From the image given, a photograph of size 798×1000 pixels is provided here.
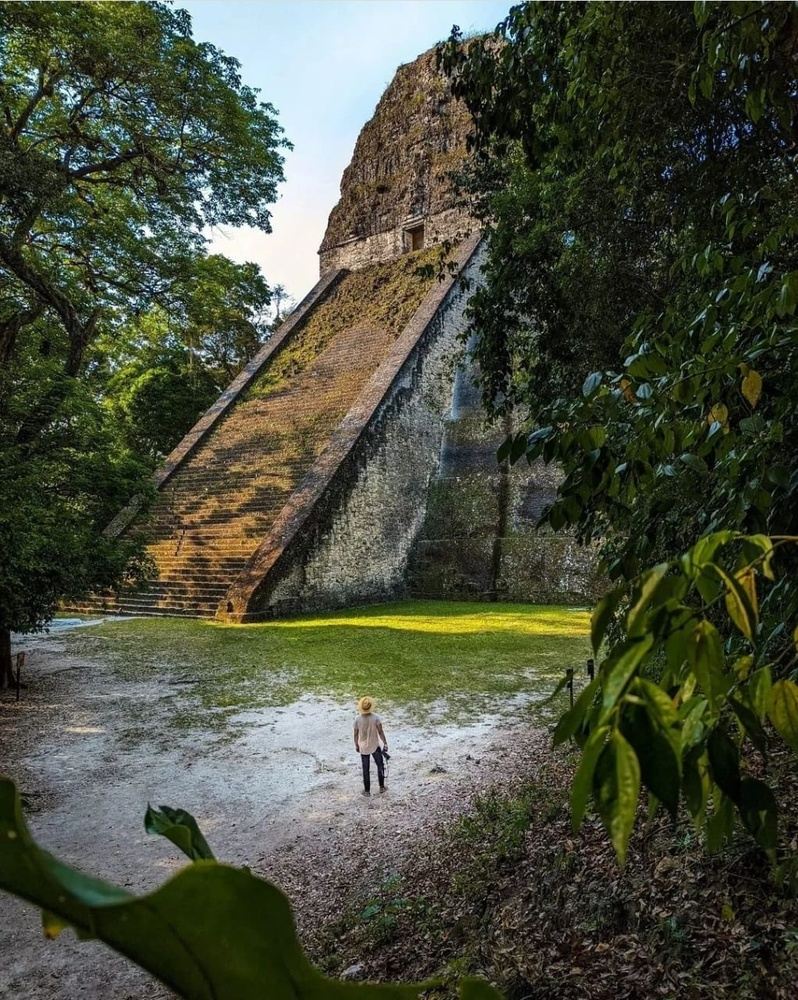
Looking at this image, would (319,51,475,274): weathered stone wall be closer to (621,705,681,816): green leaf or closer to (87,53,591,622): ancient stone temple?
(87,53,591,622): ancient stone temple

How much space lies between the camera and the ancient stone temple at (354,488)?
1148cm

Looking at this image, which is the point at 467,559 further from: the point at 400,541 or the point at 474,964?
the point at 474,964

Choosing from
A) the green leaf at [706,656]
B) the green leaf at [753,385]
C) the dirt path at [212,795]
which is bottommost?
the dirt path at [212,795]

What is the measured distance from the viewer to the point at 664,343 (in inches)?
92.8

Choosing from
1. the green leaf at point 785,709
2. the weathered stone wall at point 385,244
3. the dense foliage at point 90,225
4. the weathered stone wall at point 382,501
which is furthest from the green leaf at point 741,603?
the weathered stone wall at point 385,244

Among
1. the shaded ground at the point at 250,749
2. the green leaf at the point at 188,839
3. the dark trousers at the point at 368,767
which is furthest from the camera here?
the dark trousers at the point at 368,767

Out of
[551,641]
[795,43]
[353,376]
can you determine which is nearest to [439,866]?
[795,43]

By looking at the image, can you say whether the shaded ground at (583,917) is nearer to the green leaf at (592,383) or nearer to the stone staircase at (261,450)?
the green leaf at (592,383)

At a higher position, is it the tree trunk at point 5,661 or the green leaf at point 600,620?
the green leaf at point 600,620

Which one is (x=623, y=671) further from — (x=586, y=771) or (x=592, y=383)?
(x=592, y=383)

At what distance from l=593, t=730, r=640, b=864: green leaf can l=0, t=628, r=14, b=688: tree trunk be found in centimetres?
690

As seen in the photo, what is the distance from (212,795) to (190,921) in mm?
4279

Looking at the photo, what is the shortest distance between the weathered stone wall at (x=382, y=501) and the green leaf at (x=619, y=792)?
1019 centimetres

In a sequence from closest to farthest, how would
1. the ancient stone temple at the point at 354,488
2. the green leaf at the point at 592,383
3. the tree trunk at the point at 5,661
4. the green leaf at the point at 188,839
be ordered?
the green leaf at the point at 188,839 → the green leaf at the point at 592,383 → the tree trunk at the point at 5,661 → the ancient stone temple at the point at 354,488
